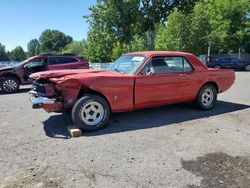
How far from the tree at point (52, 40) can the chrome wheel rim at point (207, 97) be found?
112 meters

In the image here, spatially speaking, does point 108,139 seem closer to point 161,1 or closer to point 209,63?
point 161,1

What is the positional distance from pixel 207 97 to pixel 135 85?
8.20ft

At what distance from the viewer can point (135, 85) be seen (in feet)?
18.7

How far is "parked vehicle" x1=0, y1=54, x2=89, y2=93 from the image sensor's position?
11.1 metres

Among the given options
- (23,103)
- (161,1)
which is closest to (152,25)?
(161,1)

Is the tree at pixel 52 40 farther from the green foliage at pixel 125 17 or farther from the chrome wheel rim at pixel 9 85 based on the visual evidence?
the chrome wheel rim at pixel 9 85

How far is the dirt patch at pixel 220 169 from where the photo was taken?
3.30 meters

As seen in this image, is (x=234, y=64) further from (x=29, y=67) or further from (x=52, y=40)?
(x=52, y=40)

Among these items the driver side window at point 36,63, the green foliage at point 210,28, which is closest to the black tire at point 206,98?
the driver side window at point 36,63

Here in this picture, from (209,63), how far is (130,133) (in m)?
24.1

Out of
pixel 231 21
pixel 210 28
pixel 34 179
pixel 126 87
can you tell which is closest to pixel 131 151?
pixel 34 179

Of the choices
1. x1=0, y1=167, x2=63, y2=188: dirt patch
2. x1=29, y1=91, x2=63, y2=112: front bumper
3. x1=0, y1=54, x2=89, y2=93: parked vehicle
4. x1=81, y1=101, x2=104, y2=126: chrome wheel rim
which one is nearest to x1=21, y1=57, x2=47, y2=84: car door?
x1=0, y1=54, x2=89, y2=93: parked vehicle

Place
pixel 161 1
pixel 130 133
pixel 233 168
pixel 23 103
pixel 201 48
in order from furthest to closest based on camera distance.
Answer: pixel 201 48 → pixel 161 1 → pixel 23 103 → pixel 130 133 → pixel 233 168

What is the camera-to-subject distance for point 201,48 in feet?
101
